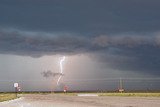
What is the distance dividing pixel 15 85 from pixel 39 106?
26.9 m

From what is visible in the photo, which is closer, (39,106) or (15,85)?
(39,106)

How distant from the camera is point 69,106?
141ft

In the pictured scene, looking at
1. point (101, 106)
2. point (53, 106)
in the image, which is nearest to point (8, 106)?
point (53, 106)

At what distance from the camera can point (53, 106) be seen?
42031 mm

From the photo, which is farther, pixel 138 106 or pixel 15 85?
pixel 15 85

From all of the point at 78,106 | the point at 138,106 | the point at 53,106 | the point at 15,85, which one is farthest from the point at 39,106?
the point at 15,85

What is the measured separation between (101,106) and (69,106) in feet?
12.3

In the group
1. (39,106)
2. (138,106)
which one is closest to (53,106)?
(39,106)

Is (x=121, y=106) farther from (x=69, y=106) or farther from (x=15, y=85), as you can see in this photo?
(x=15, y=85)

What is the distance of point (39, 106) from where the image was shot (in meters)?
41.5

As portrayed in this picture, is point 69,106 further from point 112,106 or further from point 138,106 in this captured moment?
point 138,106

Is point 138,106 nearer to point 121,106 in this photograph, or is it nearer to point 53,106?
point 121,106

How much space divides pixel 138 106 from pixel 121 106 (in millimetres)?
1877

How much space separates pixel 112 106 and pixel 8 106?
1138cm
